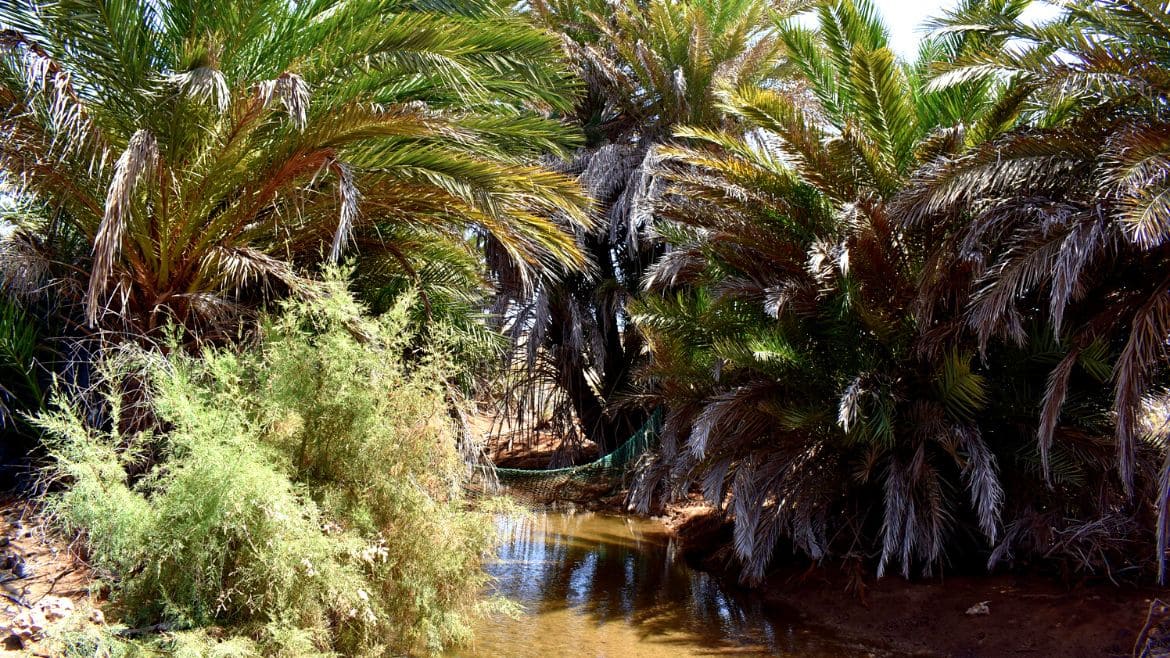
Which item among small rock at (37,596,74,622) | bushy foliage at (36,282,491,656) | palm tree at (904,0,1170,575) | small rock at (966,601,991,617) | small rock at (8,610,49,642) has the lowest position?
small rock at (966,601,991,617)

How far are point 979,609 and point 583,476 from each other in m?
8.17

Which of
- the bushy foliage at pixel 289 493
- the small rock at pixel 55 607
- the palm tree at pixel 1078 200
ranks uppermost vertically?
the palm tree at pixel 1078 200

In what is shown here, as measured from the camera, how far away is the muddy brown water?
6.62m

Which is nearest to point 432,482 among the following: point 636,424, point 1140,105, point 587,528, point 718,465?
point 718,465

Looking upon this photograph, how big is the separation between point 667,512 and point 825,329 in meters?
5.50

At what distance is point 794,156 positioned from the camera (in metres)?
8.02

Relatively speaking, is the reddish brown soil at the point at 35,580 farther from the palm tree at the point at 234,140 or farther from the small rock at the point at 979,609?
the small rock at the point at 979,609

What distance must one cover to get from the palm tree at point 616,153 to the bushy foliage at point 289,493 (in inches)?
247

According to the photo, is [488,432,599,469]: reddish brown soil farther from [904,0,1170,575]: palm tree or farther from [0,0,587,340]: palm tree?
[904,0,1170,575]: palm tree

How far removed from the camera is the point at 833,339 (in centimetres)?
817

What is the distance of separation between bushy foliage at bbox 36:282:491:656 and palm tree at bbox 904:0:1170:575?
165 inches

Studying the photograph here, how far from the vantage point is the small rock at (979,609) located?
6.87m

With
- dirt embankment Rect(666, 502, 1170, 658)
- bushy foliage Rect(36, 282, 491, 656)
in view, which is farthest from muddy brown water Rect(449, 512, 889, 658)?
bushy foliage Rect(36, 282, 491, 656)

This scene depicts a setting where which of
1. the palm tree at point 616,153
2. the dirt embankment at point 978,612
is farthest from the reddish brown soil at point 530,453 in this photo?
the dirt embankment at point 978,612
